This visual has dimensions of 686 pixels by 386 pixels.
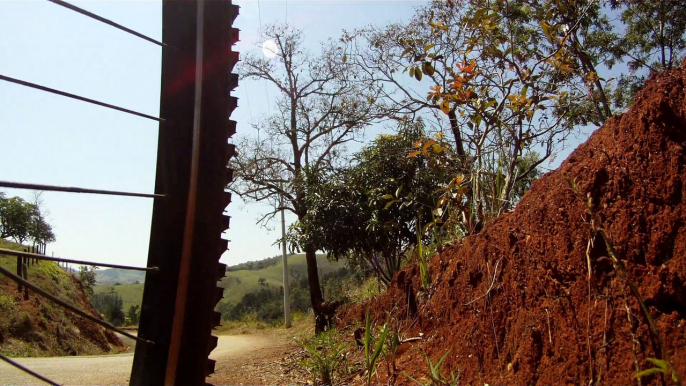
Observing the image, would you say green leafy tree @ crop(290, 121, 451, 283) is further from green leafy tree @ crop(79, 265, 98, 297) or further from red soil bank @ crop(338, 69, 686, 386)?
green leafy tree @ crop(79, 265, 98, 297)

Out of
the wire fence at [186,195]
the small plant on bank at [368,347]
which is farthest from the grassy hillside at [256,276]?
the wire fence at [186,195]

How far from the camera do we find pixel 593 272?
2.31 m

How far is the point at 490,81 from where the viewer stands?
5344 millimetres

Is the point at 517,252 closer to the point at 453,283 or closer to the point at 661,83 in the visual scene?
the point at 453,283

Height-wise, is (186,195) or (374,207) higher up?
(374,207)

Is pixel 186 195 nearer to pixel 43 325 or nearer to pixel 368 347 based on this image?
pixel 368 347

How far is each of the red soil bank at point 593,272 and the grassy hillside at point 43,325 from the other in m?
11.8

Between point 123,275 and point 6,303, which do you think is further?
point 123,275

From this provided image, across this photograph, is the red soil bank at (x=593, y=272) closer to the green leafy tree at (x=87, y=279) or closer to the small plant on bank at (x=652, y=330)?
the small plant on bank at (x=652, y=330)

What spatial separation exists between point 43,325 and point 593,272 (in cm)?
1593

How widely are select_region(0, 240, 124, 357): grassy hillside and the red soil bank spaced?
1183 cm

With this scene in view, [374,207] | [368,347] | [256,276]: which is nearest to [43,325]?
[374,207]

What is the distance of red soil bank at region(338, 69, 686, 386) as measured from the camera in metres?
2.04

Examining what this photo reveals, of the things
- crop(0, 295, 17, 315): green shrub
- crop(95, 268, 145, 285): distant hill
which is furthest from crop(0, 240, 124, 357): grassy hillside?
crop(95, 268, 145, 285): distant hill
